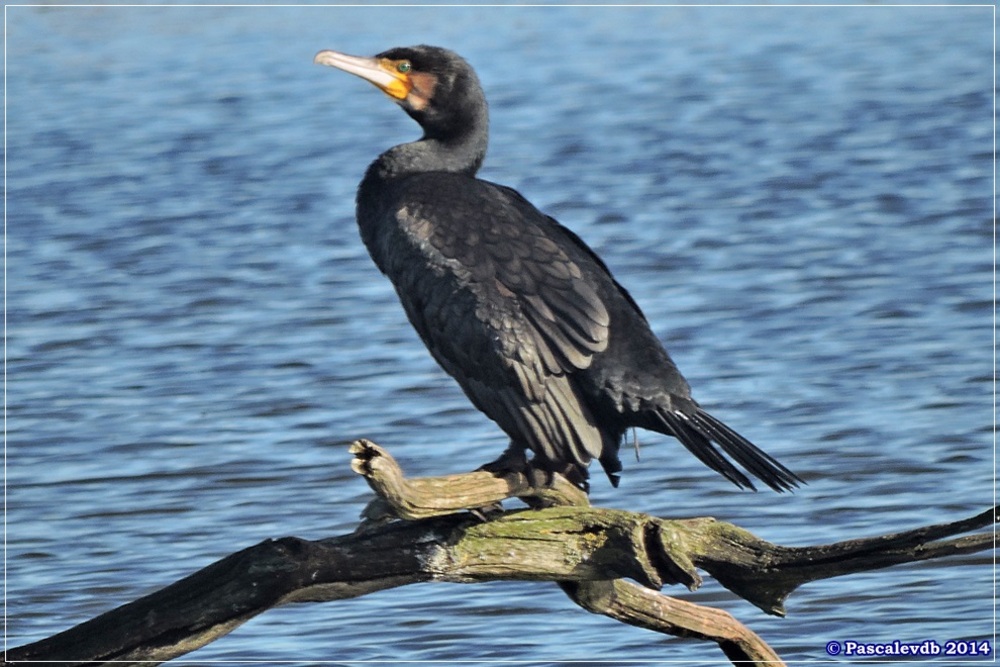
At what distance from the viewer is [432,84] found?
539 cm

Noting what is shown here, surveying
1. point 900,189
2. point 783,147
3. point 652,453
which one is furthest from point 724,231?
point 652,453

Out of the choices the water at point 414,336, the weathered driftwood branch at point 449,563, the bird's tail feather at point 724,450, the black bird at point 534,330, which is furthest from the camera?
the water at point 414,336

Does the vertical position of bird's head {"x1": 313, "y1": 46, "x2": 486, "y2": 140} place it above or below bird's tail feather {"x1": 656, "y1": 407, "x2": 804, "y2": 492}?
above

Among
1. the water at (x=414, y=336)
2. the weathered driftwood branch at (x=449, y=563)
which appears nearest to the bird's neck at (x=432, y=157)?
the weathered driftwood branch at (x=449, y=563)

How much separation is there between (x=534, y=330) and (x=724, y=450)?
592 mm

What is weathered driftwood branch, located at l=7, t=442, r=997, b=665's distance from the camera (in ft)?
13.5

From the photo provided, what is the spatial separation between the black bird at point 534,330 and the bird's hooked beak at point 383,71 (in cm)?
34

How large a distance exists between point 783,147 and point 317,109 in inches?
179

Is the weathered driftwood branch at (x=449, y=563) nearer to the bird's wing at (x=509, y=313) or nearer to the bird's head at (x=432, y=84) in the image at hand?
the bird's wing at (x=509, y=313)

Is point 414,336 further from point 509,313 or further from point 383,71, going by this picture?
point 509,313

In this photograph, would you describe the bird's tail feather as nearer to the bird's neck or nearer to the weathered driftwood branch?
the weathered driftwood branch

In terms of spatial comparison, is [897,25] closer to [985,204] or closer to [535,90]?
[535,90]

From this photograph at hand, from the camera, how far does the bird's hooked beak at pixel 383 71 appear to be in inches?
212

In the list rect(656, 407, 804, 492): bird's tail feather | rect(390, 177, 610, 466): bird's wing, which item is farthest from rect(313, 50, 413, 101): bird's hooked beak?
rect(656, 407, 804, 492): bird's tail feather
